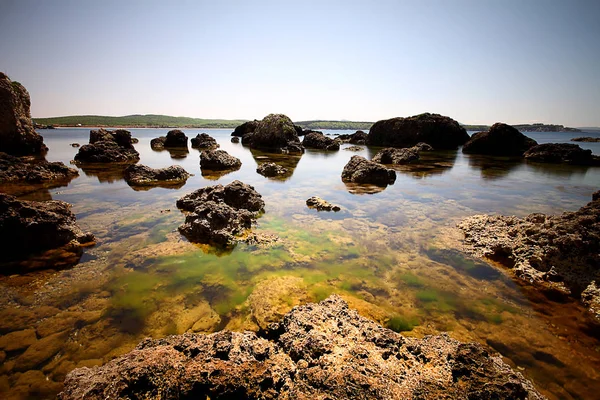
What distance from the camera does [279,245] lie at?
264 inches

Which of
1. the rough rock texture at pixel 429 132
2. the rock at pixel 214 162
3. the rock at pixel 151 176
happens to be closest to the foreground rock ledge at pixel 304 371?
the rock at pixel 151 176

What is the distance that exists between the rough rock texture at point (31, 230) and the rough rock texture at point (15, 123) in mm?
22427

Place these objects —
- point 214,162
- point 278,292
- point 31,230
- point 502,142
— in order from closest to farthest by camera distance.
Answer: point 278,292
point 31,230
point 214,162
point 502,142

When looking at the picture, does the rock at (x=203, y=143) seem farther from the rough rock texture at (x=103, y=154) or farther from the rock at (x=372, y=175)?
the rock at (x=372, y=175)

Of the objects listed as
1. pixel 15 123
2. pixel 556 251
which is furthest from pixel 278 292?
pixel 15 123

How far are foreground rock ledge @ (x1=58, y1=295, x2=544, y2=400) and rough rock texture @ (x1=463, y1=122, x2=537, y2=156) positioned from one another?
139 feet

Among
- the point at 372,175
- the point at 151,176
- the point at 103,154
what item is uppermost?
the point at 103,154

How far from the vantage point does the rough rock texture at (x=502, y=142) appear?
34.6 m

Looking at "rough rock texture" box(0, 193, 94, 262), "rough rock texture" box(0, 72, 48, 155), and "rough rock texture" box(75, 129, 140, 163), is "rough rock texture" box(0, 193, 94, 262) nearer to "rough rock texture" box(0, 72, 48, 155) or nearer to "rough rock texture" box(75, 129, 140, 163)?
"rough rock texture" box(75, 129, 140, 163)

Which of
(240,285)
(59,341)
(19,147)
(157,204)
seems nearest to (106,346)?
(59,341)

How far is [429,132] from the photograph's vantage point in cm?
4650

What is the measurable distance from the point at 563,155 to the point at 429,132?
22.0 m

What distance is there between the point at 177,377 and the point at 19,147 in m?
30.8

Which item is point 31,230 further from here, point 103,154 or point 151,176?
point 103,154
